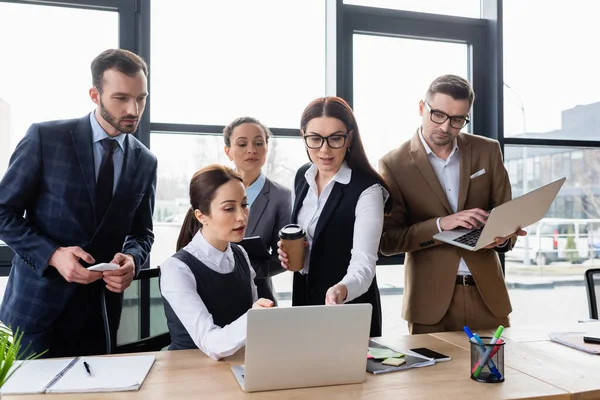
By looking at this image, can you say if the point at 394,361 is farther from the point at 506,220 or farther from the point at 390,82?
the point at 390,82

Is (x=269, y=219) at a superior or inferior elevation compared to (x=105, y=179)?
inferior

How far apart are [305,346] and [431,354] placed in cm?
52

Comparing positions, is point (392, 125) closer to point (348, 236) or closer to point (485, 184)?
point (485, 184)

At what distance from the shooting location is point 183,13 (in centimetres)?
311

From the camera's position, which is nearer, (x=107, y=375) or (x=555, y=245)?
(x=107, y=375)

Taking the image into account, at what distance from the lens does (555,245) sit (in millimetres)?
3809

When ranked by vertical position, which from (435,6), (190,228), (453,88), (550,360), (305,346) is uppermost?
(435,6)

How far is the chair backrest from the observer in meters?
2.60

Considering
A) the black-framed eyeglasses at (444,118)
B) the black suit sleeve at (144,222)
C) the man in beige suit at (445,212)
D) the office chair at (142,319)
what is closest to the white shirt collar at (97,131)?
the black suit sleeve at (144,222)

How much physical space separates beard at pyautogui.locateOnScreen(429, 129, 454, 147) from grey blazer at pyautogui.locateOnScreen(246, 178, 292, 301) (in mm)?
655

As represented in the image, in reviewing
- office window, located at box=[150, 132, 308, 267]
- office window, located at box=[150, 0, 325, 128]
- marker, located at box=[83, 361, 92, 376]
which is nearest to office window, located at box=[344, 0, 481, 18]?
office window, located at box=[150, 0, 325, 128]

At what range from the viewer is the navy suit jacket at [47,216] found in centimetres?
199

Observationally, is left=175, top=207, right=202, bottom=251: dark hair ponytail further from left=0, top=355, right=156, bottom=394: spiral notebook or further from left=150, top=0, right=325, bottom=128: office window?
left=150, top=0, right=325, bottom=128: office window

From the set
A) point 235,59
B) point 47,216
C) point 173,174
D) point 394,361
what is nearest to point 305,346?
point 394,361
